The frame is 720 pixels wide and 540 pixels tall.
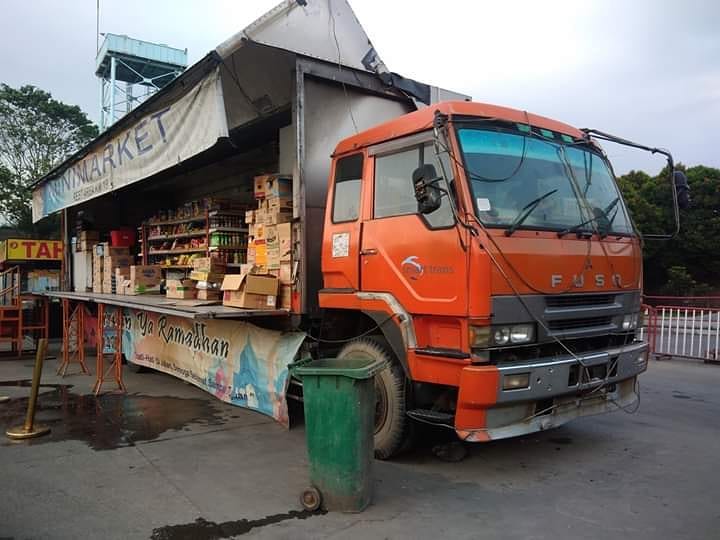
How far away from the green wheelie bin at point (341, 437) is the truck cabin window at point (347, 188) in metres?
1.72

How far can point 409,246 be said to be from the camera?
Answer: 4.59 meters

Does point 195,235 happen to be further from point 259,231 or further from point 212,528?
point 212,528

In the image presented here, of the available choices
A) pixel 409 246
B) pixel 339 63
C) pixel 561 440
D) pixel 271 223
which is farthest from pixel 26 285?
pixel 561 440

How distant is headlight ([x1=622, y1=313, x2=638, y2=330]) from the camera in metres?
4.97

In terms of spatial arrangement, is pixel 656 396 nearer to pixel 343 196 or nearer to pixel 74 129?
pixel 343 196

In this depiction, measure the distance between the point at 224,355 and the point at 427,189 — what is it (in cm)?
406

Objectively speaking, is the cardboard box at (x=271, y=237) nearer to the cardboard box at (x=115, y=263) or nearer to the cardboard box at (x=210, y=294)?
the cardboard box at (x=210, y=294)

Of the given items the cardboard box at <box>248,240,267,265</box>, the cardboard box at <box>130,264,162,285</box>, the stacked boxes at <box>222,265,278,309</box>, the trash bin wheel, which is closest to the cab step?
the trash bin wheel

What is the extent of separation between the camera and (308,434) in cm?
409

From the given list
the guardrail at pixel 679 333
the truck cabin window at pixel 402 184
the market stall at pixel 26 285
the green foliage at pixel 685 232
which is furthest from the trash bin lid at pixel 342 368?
the green foliage at pixel 685 232

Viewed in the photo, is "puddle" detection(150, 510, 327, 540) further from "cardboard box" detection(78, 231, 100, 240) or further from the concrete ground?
"cardboard box" detection(78, 231, 100, 240)

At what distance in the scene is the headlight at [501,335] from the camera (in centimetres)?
406

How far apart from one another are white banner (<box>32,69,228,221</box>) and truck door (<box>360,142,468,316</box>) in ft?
5.85

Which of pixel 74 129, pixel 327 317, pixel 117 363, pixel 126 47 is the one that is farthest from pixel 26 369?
pixel 126 47
